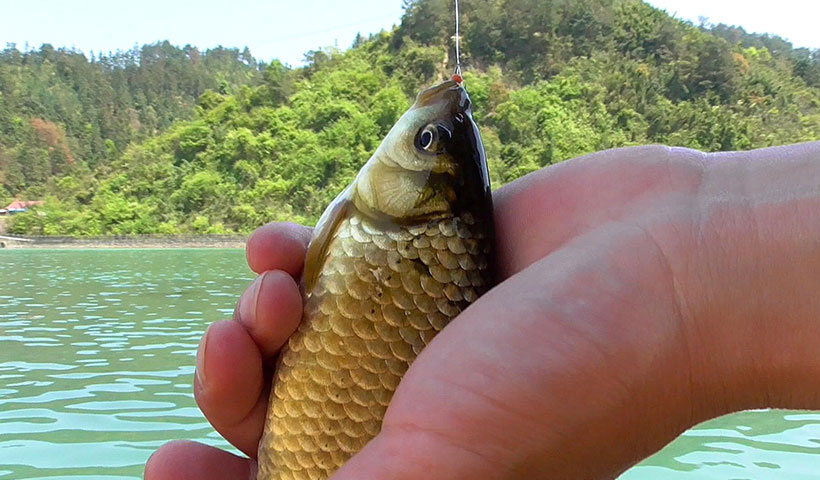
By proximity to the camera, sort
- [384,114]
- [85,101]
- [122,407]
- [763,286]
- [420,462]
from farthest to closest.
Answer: [85,101] < [384,114] < [122,407] < [763,286] < [420,462]

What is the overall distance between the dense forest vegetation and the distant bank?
2609mm

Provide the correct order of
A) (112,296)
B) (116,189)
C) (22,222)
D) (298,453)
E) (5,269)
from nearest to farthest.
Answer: (298,453)
(112,296)
(5,269)
(22,222)
(116,189)

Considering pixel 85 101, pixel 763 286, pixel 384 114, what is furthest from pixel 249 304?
pixel 85 101

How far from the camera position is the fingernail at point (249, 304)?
1199 mm

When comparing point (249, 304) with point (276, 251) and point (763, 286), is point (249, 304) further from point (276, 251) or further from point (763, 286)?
point (763, 286)

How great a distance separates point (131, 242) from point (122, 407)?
25241 millimetres

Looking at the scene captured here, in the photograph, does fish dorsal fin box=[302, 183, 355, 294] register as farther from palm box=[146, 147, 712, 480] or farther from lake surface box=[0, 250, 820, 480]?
lake surface box=[0, 250, 820, 480]

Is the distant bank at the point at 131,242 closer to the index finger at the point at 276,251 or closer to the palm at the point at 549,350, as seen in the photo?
the index finger at the point at 276,251

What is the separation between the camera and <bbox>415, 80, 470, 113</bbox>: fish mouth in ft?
3.75

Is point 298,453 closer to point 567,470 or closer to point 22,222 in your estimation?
point 567,470

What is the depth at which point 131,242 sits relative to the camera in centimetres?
2997

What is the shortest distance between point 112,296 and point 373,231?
13.2 metres

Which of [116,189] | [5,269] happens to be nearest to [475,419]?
[5,269]

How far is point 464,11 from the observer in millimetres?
52406
